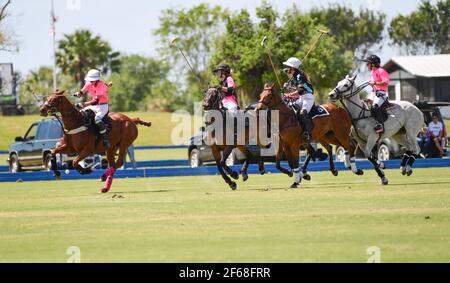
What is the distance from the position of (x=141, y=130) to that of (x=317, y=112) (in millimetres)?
52856

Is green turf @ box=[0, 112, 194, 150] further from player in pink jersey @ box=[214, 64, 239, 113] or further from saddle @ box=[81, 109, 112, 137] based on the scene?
player in pink jersey @ box=[214, 64, 239, 113]

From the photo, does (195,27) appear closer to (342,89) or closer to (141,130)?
(141,130)

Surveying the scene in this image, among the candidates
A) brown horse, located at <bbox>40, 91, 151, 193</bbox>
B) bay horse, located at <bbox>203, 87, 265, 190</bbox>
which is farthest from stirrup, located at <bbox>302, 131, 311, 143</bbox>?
brown horse, located at <bbox>40, 91, 151, 193</bbox>

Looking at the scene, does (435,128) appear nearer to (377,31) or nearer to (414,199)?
(414,199)

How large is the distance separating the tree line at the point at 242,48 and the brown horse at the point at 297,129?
104 ft

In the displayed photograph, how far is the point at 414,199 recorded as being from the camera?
688 inches

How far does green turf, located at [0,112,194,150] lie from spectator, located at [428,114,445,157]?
37.4 meters

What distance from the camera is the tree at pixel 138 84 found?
108 meters

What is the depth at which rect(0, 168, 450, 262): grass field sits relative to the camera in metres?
11.4

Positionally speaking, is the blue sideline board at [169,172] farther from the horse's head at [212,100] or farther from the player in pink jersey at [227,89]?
the horse's head at [212,100]

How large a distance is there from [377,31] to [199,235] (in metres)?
98.8

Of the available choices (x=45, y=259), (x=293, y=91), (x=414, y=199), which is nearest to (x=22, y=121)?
(x=293, y=91)

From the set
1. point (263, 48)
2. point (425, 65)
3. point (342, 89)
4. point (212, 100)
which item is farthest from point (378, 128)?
point (425, 65)

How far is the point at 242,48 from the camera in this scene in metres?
64.7
